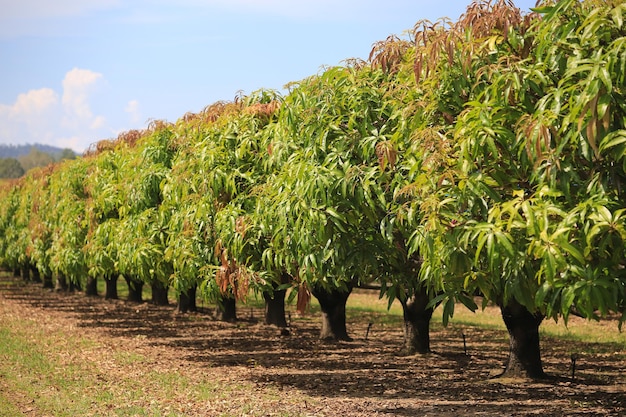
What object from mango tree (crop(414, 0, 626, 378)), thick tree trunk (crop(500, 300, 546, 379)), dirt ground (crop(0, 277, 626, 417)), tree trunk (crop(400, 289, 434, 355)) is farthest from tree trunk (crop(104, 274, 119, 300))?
mango tree (crop(414, 0, 626, 378))

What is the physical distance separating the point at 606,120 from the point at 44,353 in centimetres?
1922

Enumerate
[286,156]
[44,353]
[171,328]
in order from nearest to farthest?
[286,156] < [44,353] < [171,328]

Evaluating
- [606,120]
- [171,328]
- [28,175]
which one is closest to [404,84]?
[606,120]

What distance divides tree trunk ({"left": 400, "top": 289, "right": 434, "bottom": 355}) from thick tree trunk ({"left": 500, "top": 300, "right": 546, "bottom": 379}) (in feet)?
14.0

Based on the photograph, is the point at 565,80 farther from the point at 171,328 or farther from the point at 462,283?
the point at 171,328

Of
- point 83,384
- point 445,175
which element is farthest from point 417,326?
point 445,175

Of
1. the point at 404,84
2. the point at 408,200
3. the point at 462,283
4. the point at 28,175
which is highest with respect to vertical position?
the point at 28,175

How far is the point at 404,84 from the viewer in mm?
11406

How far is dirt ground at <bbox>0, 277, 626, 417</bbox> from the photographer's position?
14398mm

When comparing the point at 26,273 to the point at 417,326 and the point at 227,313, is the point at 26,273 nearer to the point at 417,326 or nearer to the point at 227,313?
the point at 227,313

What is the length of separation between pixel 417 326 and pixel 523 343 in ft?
16.7

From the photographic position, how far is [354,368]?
64.1ft

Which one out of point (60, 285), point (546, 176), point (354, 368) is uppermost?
point (546, 176)

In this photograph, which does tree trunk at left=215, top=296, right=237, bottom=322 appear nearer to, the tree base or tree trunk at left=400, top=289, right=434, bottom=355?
the tree base
